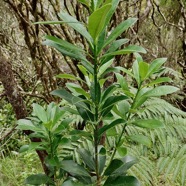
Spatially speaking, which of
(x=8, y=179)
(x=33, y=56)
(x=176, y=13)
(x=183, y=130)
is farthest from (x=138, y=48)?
(x=176, y=13)

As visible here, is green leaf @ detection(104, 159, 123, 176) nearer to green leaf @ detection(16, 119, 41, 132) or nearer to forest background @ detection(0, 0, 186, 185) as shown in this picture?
green leaf @ detection(16, 119, 41, 132)

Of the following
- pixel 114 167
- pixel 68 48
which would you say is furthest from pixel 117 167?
pixel 68 48

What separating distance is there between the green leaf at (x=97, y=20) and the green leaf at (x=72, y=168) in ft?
1.08

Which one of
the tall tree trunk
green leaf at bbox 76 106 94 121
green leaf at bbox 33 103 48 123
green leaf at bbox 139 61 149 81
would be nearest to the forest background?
the tall tree trunk

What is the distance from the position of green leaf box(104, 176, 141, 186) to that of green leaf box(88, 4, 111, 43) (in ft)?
1.11

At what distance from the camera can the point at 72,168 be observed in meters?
0.78

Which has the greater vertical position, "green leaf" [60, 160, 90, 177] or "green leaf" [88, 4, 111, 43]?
"green leaf" [88, 4, 111, 43]

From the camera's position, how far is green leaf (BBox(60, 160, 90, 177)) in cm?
77

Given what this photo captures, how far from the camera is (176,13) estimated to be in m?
3.00

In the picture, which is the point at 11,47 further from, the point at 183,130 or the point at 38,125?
the point at 38,125

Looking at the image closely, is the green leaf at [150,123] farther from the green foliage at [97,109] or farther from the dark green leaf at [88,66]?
the dark green leaf at [88,66]

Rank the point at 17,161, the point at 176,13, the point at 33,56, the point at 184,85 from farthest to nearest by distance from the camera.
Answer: the point at 176,13
the point at 184,85
the point at 17,161
the point at 33,56

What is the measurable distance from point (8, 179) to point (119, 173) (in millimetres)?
1470

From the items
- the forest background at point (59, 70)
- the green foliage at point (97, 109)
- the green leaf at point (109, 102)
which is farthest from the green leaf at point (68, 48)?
the forest background at point (59, 70)
